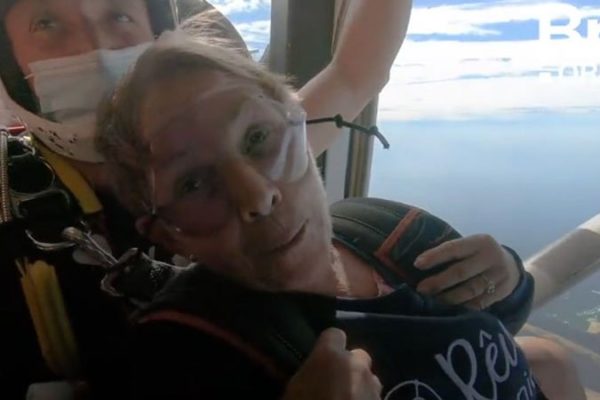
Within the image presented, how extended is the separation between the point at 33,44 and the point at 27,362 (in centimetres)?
35

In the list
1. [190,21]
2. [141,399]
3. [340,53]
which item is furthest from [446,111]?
[141,399]

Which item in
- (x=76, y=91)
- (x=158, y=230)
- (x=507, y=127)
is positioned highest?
(x=76, y=91)

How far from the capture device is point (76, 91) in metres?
0.85

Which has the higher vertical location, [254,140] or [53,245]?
[254,140]

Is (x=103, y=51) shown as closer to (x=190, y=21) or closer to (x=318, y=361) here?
(x=190, y=21)

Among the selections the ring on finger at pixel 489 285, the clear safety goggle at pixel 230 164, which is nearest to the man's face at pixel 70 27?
the clear safety goggle at pixel 230 164

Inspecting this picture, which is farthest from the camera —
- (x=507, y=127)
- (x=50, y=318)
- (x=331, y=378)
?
(x=507, y=127)

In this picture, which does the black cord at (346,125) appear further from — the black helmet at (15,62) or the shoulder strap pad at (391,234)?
the black helmet at (15,62)

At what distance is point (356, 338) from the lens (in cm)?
76

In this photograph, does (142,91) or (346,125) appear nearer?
(142,91)

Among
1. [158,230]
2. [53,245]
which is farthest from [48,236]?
[158,230]

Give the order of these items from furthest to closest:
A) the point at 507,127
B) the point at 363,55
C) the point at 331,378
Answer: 1. the point at 507,127
2. the point at 363,55
3. the point at 331,378

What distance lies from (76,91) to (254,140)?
0.24m

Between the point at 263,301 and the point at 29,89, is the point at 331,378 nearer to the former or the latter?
the point at 263,301
